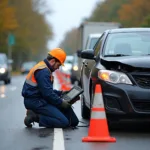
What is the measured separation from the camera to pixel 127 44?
1036cm

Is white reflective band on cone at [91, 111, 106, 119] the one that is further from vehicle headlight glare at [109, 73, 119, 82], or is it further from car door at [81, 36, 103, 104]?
car door at [81, 36, 103, 104]

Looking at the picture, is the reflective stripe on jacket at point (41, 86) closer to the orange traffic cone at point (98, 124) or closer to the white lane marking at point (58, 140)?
the white lane marking at point (58, 140)

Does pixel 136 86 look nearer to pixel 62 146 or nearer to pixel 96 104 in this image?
pixel 96 104

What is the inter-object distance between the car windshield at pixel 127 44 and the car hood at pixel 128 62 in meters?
0.52

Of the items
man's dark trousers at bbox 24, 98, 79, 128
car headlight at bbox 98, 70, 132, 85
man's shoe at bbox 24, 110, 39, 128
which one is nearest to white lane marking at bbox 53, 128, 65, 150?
man's dark trousers at bbox 24, 98, 79, 128

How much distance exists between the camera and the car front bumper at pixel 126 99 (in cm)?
904

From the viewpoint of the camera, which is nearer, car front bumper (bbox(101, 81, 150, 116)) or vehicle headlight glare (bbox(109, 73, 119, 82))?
car front bumper (bbox(101, 81, 150, 116))

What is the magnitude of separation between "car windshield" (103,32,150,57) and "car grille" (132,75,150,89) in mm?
Result: 940

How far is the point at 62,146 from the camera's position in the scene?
8156 mm

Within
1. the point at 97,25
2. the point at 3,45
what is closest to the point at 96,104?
the point at 97,25

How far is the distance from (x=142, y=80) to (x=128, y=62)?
13.6 inches

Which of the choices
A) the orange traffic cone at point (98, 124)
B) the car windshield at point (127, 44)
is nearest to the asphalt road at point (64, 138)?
the orange traffic cone at point (98, 124)

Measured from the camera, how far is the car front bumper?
9039 millimetres

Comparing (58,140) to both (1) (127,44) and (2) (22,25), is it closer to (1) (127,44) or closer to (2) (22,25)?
(1) (127,44)
